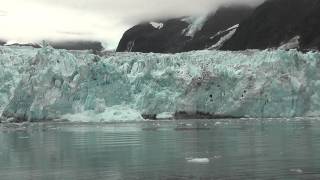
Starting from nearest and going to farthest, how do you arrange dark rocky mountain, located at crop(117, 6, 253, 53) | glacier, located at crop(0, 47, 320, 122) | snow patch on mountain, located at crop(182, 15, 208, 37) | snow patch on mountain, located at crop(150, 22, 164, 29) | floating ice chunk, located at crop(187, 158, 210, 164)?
floating ice chunk, located at crop(187, 158, 210, 164)
glacier, located at crop(0, 47, 320, 122)
dark rocky mountain, located at crop(117, 6, 253, 53)
snow patch on mountain, located at crop(182, 15, 208, 37)
snow patch on mountain, located at crop(150, 22, 164, 29)

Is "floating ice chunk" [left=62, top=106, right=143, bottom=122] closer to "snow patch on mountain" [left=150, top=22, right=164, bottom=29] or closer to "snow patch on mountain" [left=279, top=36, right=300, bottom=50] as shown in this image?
"snow patch on mountain" [left=279, top=36, right=300, bottom=50]

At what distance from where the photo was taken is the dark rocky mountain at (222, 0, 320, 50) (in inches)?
2933

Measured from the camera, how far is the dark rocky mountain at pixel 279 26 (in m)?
74.5

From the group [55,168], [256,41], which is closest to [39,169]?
[55,168]

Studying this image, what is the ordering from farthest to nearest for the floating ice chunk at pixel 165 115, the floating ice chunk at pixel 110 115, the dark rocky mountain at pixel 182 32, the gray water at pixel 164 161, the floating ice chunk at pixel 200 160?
the dark rocky mountain at pixel 182 32, the floating ice chunk at pixel 165 115, the floating ice chunk at pixel 110 115, the floating ice chunk at pixel 200 160, the gray water at pixel 164 161

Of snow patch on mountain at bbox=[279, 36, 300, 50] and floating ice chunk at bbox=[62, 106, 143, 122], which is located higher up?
snow patch on mountain at bbox=[279, 36, 300, 50]

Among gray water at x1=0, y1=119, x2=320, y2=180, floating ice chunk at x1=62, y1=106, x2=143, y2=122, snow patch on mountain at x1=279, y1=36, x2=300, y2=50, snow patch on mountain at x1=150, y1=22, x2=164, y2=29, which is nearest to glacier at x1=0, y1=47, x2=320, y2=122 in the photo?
floating ice chunk at x1=62, y1=106, x2=143, y2=122

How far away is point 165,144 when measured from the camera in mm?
19984

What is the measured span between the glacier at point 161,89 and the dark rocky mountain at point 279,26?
29091 millimetres

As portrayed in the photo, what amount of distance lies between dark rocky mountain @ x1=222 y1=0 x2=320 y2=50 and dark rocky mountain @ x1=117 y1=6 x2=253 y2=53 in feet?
36.1

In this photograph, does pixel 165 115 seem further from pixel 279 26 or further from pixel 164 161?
pixel 279 26

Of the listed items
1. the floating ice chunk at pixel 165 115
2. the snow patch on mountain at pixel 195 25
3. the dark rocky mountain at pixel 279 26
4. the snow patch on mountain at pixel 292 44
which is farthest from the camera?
the snow patch on mountain at pixel 195 25

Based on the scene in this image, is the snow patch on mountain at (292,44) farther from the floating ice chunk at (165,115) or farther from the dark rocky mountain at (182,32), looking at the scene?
the floating ice chunk at (165,115)

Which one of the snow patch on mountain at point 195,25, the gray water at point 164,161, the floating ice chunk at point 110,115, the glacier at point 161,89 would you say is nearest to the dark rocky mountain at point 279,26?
the snow patch on mountain at point 195,25
